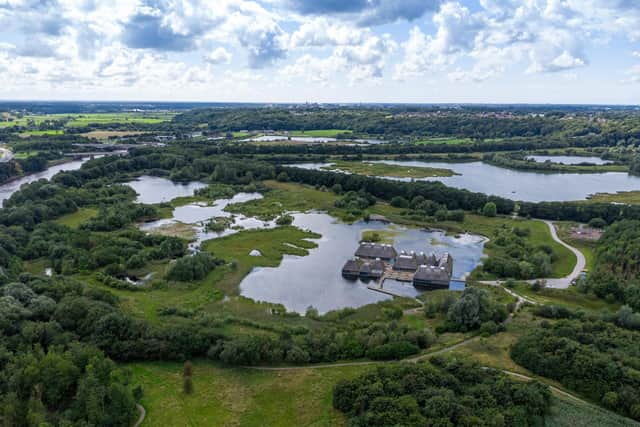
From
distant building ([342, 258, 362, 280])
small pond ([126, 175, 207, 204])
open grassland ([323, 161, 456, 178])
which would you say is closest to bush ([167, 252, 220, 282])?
distant building ([342, 258, 362, 280])

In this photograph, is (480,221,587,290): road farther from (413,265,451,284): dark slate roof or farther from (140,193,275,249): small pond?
(140,193,275,249): small pond

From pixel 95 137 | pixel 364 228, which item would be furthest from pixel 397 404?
pixel 95 137

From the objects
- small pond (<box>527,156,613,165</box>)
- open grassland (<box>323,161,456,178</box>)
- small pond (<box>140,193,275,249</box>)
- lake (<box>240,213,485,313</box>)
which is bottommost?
lake (<box>240,213,485,313</box>)

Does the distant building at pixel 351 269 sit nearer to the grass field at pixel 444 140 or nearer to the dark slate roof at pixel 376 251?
the dark slate roof at pixel 376 251

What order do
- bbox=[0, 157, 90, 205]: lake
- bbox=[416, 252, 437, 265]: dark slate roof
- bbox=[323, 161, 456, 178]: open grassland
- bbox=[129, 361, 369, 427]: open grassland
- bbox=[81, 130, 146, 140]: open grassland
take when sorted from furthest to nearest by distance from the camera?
bbox=[81, 130, 146, 140]: open grassland
bbox=[323, 161, 456, 178]: open grassland
bbox=[0, 157, 90, 205]: lake
bbox=[416, 252, 437, 265]: dark slate roof
bbox=[129, 361, 369, 427]: open grassland

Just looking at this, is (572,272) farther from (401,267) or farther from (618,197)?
(618,197)

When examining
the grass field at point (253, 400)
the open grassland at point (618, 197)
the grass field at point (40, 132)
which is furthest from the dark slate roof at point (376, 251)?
the grass field at point (40, 132)

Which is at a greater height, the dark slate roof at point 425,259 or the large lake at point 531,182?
the large lake at point 531,182

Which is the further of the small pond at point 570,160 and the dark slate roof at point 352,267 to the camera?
the small pond at point 570,160
